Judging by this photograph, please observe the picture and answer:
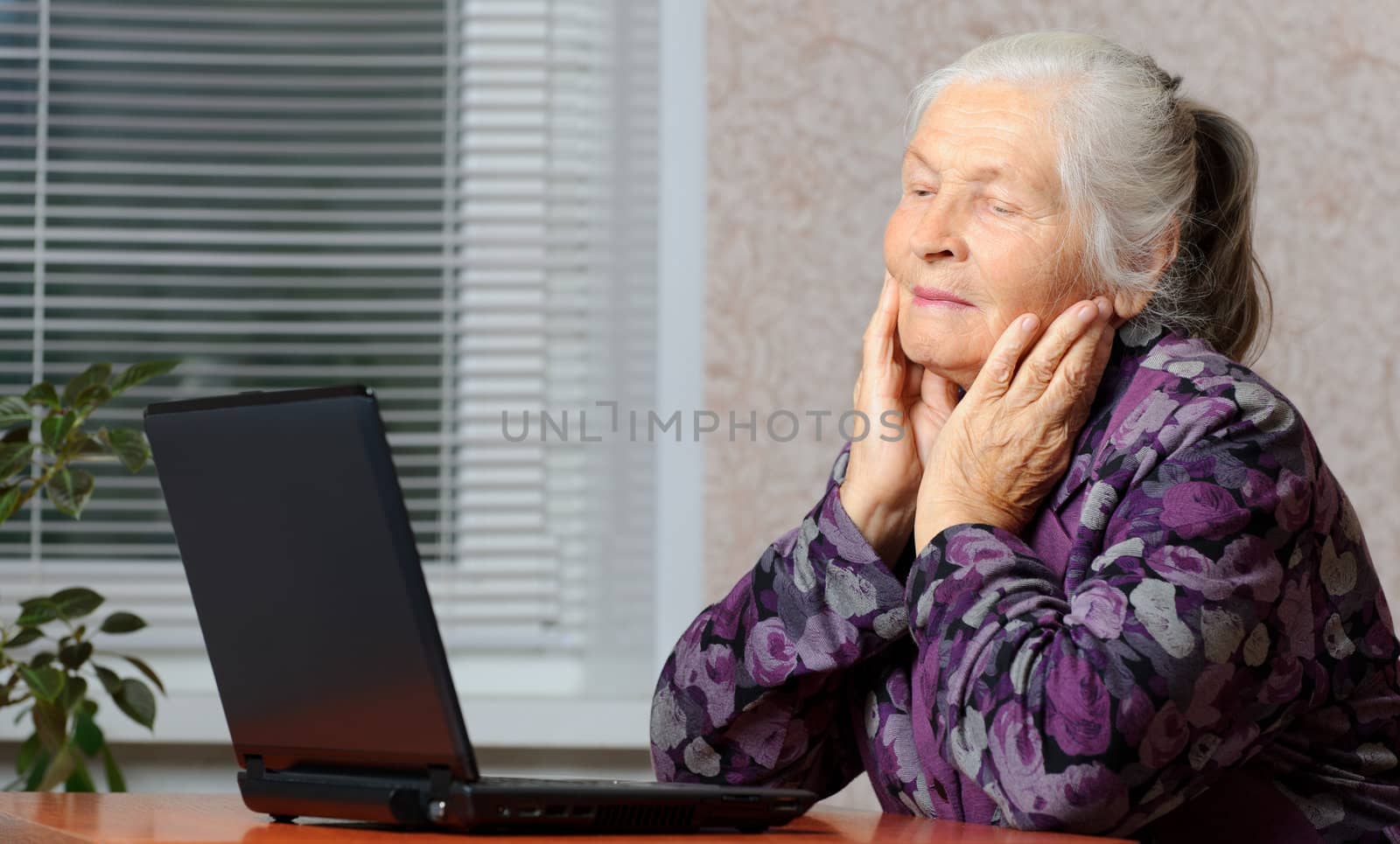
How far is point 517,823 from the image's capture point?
0.91 m

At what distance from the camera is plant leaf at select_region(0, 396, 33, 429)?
192cm

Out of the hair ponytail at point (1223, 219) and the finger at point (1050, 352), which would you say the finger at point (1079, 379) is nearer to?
the finger at point (1050, 352)

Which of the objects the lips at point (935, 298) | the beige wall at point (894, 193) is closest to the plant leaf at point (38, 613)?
the beige wall at point (894, 193)

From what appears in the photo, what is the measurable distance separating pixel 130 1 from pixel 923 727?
197 centimetres

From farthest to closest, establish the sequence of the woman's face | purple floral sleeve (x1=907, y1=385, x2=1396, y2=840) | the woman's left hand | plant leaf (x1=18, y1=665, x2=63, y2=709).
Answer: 1. plant leaf (x1=18, y1=665, x2=63, y2=709)
2. the woman's face
3. the woman's left hand
4. purple floral sleeve (x1=907, y1=385, x2=1396, y2=840)

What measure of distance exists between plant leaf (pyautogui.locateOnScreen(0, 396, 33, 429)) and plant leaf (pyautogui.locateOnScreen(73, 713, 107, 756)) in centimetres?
45

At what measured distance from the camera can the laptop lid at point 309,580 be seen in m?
0.88

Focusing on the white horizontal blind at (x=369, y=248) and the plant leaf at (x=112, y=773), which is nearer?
the plant leaf at (x=112, y=773)

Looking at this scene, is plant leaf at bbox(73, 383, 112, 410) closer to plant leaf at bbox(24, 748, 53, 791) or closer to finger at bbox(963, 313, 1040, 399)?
plant leaf at bbox(24, 748, 53, 791)

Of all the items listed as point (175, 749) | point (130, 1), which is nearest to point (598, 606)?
point (175, 749)

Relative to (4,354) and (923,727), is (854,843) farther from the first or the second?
(4,354)

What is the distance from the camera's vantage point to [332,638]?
3.09 ft

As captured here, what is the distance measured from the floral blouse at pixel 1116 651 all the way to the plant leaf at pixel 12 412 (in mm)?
1052

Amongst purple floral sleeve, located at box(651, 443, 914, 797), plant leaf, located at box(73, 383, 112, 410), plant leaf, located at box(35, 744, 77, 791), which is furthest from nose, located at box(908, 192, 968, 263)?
plant leaf, located at box(35, 744, 77, 791)
